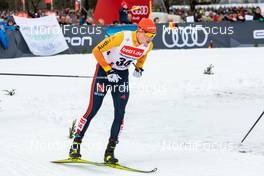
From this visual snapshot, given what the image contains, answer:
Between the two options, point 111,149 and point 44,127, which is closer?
point 111,149

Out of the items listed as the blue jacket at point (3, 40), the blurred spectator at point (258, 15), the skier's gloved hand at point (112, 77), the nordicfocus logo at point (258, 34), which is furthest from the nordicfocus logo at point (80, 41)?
the skier's gloved hand at point (112, 77)

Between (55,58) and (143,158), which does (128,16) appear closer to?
(55,58)

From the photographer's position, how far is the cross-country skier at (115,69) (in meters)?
6.92

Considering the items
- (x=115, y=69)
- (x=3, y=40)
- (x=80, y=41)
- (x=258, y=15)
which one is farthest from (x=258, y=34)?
(x=115, y=69)

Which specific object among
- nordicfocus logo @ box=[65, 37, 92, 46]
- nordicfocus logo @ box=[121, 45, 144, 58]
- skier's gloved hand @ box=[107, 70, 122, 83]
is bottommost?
nordicfocus logo @ box=[65, 37, 92, 46]

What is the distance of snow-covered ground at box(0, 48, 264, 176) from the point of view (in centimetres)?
720

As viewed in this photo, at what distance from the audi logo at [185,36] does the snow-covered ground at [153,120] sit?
5.29 m

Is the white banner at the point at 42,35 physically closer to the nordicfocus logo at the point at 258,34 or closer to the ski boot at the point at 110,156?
the nordicfocus logo at the point at 258,34

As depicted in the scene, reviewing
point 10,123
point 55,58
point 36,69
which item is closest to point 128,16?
point 55,58

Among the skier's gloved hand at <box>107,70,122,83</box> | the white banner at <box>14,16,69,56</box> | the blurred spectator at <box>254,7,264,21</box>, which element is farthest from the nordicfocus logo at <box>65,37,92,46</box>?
the skier's gloved hand at <box>107,70,122,83</box>

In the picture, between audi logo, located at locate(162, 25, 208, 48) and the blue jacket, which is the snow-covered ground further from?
audi logo, located at locate(162, 25, 208, 48)

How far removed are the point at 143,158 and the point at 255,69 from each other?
11202 millimetres

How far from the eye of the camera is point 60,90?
14.4 m

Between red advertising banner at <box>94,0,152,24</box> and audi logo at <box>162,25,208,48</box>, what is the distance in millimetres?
1910
